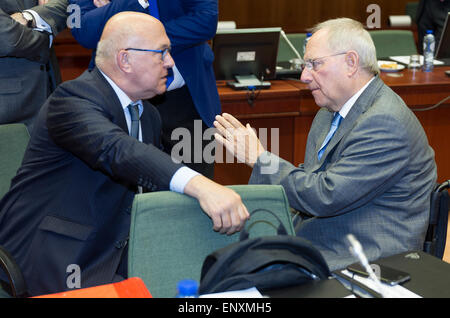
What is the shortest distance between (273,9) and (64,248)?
581 cm

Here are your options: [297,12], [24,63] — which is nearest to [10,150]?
[24,63]

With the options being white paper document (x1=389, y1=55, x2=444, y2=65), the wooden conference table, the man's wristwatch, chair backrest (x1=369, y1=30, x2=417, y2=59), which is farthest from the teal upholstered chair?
chair backrest (x1=369, y1=30, x2=417, y2=59)

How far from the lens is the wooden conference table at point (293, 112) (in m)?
3.84

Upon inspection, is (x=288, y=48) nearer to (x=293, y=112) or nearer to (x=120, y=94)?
(x=293, y=112)

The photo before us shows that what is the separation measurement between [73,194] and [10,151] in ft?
1.57

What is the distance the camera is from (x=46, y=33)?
3006mm

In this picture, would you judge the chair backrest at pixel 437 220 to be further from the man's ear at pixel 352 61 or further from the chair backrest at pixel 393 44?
the chair backrest at pixel 393 44

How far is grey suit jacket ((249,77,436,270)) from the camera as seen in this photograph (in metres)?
1.90

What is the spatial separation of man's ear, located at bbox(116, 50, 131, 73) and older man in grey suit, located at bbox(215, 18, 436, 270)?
38 centimetres

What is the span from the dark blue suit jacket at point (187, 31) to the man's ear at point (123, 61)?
555 millimetres

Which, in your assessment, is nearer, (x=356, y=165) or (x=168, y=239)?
(x=168, y=239)

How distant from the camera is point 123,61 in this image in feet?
6.98

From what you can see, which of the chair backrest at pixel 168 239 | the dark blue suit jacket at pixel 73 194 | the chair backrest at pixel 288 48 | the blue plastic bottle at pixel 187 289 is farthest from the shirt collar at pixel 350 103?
the chair backrest at pixel 288 48

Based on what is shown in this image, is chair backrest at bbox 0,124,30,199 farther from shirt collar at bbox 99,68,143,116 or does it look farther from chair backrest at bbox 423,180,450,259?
chair backrest at bbox 423,180,450,259
